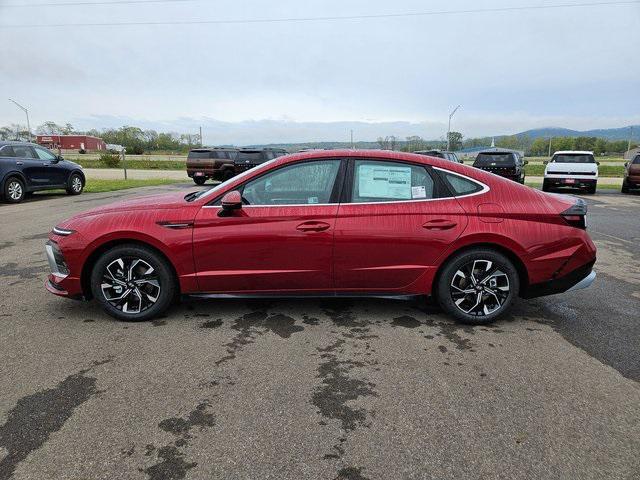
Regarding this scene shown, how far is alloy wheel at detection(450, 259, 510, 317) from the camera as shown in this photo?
13.5ft

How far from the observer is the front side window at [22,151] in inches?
549

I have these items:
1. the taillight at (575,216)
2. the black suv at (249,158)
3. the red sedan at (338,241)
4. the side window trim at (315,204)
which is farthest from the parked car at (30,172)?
the taillight at (575,216)

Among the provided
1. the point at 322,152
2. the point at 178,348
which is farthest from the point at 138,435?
the point at 322,152

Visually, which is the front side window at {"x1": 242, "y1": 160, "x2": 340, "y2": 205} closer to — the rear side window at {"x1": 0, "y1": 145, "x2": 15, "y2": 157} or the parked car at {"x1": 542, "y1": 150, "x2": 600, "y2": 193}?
the rear side window at {"x1": 0, "y1": 145, "x2": 15, "y2": 157}

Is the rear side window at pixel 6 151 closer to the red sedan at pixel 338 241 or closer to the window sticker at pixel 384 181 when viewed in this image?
the red sedan at pixel 338 241

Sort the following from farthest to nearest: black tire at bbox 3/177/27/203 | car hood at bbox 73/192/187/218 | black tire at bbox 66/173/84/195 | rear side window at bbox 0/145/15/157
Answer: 1. black tire at bbox 66/173/84/195
2. rear side window at bbox 0/145/15/157
3. black tire at bbox 3/177/27/203
4. car hood at bbox 73/192/187/218

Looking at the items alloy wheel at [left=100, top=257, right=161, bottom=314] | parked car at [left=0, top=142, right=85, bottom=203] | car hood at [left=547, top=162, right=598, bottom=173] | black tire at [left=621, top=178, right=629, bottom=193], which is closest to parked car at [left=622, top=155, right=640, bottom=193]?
black tire at [left=621, top=178, right=629, bottom=193]

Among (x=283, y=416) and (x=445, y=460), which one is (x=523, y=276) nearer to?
(x=445, y=460)

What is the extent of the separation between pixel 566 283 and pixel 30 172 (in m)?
15.0

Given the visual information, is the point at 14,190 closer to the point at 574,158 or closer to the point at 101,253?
the point at 101,253

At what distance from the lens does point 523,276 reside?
4.20 metres

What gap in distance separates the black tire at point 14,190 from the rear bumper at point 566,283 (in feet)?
46.6

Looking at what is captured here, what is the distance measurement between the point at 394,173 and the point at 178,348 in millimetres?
2371

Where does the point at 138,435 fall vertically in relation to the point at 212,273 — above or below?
below
